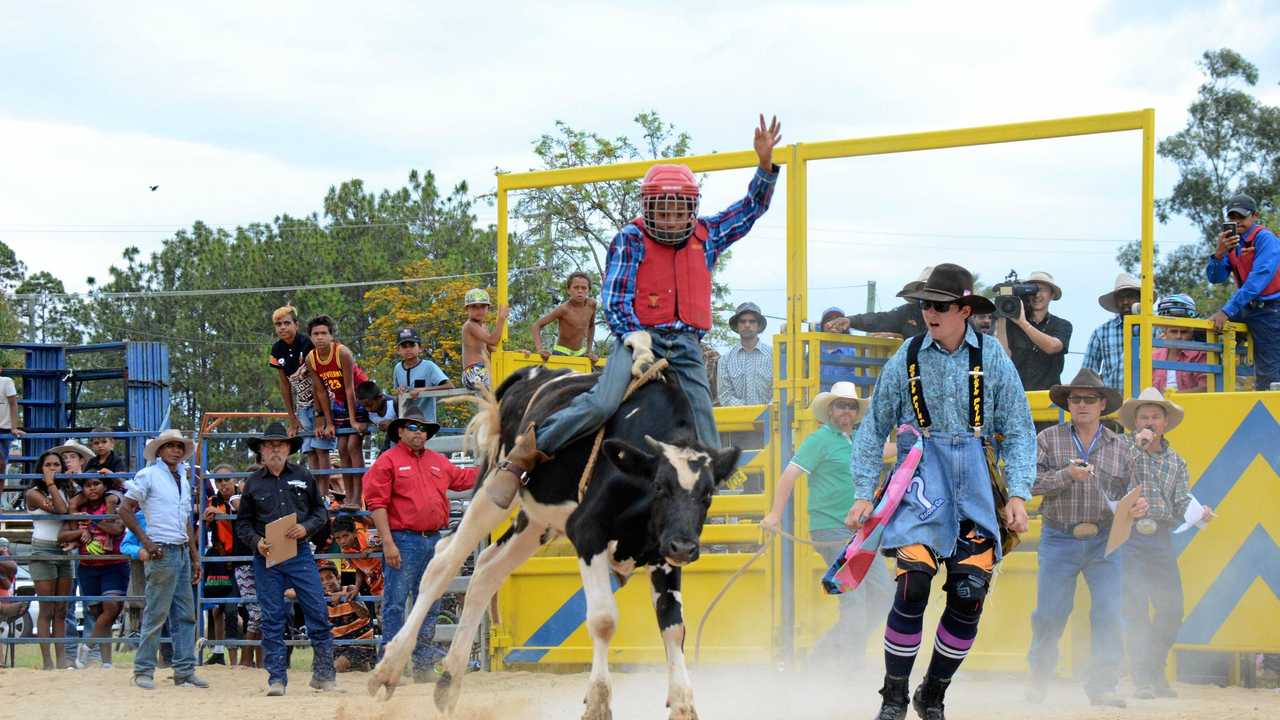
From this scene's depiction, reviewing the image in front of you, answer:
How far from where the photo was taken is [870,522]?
20.5ft

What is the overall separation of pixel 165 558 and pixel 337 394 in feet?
6.14

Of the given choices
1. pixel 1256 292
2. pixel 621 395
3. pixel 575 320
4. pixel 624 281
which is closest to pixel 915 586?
pixel 621 395

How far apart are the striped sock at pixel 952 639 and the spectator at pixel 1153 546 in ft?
9.70

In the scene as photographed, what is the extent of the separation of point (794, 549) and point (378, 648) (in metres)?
3.99

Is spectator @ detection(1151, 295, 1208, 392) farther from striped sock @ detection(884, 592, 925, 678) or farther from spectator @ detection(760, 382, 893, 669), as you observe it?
striped sock @ detection(884, 592, 925, 678)

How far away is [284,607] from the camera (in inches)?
427

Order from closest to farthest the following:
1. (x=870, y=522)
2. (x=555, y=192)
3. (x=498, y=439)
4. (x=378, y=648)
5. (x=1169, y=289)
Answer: (x=870, y=522) → (x=498, y=439) → (x=378, y=648) → (x=555, y=192) → (x=1169, y=289)

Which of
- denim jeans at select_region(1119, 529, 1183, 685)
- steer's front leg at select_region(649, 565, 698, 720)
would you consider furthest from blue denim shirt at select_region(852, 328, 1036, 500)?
denim jeans at select_region(1119, 529, 1183, 685)

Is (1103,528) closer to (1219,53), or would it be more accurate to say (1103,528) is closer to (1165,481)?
(1165,481)

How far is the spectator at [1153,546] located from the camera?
8.69m

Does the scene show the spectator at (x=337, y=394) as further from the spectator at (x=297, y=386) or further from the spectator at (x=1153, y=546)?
the spectator at (x=1153, y=546)

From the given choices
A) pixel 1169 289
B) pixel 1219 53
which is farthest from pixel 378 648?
pixel 1219 53

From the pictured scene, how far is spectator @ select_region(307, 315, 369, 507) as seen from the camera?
1178cm

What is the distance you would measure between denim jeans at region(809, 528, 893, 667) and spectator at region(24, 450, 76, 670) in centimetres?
758
